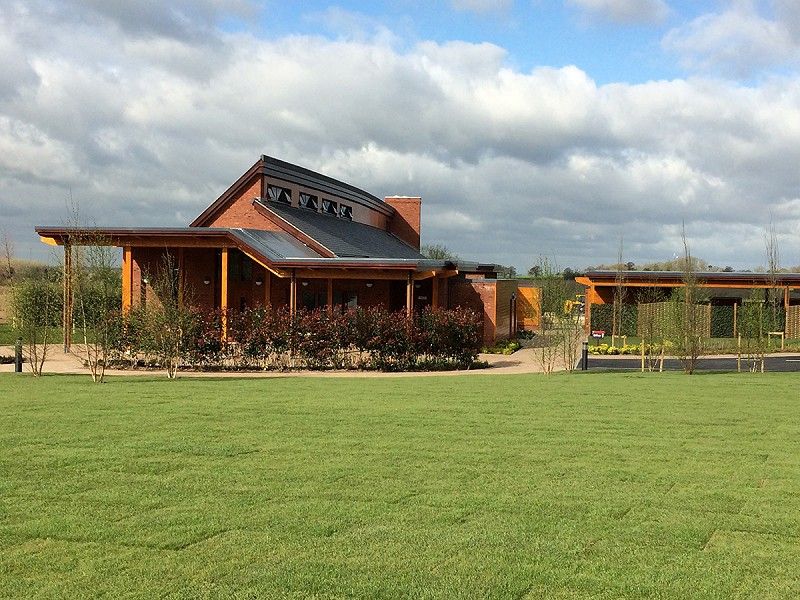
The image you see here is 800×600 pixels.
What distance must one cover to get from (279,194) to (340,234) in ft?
9.74

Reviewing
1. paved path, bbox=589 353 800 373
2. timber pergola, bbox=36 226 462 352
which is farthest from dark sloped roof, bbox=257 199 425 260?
paved path, bbox=589 353 800 373

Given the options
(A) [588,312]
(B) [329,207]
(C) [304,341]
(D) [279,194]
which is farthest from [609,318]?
(C) [304,341]

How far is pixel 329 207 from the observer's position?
38.4m

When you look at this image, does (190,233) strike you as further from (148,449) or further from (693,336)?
(148,449)

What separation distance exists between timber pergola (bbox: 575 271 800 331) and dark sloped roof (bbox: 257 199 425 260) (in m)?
8.30

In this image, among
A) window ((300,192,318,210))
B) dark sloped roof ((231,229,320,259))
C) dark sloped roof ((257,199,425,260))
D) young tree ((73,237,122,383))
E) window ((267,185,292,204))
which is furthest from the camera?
window ((300,192,318,210))

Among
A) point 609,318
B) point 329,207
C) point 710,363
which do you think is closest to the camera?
point 710,363

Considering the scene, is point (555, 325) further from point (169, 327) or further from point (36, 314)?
point (36, 314)

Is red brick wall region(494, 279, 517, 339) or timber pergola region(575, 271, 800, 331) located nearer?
red brick wall region(494, 279, 517, 339)

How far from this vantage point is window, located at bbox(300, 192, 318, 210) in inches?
1400

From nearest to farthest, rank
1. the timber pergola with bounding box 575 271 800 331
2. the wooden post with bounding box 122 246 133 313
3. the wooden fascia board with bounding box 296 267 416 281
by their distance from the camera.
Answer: the wooden fascia board with bounding box 296 267 416 281 < the wooden post with bounding box 122 246 133 313 < the timber pergola with bounding box 575 271 800 331

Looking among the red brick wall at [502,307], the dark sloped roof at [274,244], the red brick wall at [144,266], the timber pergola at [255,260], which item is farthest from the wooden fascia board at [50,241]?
the red brick wall at [502,307]

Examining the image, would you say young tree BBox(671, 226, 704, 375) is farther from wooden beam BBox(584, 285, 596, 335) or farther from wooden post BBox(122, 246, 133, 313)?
wooden post BBox(122, 246, 133, 313)

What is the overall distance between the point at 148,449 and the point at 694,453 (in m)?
5.95
